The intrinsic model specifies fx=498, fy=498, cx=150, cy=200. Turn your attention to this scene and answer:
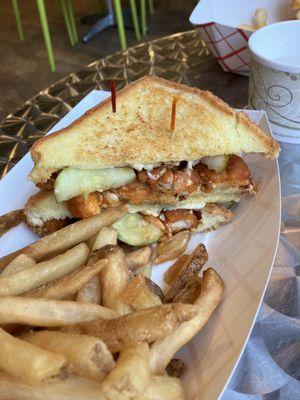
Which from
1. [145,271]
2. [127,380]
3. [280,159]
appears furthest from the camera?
[280,159]

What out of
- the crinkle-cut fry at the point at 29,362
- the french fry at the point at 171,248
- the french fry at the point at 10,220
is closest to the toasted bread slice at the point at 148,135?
the french fry at the point at 10,220

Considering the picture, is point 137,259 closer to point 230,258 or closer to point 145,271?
point 145,271

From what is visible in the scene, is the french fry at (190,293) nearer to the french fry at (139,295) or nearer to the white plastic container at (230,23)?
the french fry at (139,295)

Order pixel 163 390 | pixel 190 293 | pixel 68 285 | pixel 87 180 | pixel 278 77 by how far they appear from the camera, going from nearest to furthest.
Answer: pixel 163 390 → pixel 68 285 → pixel 190 293 → pixel 87 180 → pixel 278 77

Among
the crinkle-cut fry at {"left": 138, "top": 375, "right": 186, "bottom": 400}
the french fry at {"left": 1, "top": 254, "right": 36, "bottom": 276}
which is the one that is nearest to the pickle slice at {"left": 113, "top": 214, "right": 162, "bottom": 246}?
the french fry at {"left": 1, "top": 254, "right": 36, "bottom": 276}

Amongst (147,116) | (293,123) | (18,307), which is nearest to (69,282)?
(18,307)

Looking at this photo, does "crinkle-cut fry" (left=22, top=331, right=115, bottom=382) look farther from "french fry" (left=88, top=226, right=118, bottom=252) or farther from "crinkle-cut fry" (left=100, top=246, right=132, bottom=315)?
"french fry" (left=88, top=226, right=118, bottom=252)

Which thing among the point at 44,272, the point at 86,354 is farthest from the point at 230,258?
the point at 86,354
